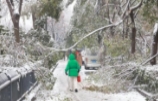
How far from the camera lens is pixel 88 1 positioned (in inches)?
719

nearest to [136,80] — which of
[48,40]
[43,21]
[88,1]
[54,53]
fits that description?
[54,53]

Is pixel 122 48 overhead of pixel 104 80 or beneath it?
overhead

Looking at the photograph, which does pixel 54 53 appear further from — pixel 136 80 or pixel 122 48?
pixel 136 80

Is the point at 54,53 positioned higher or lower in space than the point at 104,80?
higher

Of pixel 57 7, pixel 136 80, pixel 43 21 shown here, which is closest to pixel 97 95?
pixel 136 80

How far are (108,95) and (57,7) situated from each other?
462 cm

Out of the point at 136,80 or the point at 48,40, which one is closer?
the point at 136,80

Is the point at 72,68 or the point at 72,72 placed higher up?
the point at 72,68

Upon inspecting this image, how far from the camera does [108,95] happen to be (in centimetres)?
1198

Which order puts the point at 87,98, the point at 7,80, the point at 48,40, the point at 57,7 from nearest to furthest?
the point at 7,80 → the point at 87,98 → the point at 57,7 → the point at 48,40

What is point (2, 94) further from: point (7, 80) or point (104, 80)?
point (104, 80)

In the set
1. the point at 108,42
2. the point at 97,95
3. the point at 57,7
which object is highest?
the point at 57,7

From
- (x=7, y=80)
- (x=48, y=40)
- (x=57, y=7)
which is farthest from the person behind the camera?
(x=48, y=40)

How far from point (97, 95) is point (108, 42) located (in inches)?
115
